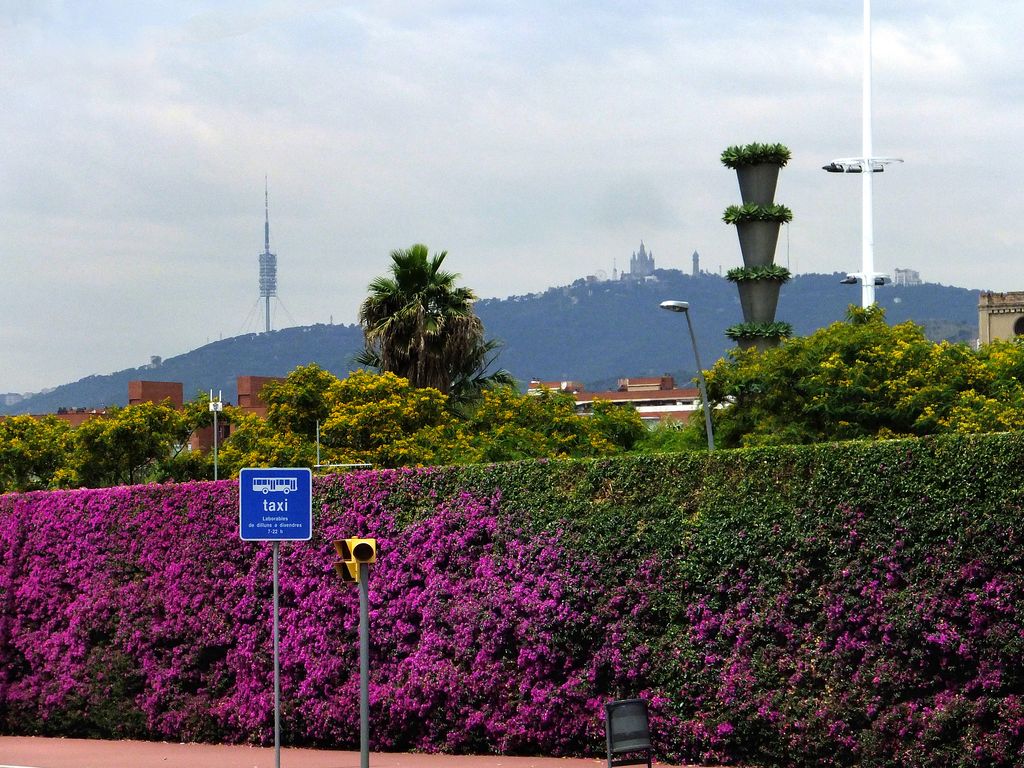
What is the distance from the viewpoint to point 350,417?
52.8 m

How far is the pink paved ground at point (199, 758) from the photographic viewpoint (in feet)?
56.1

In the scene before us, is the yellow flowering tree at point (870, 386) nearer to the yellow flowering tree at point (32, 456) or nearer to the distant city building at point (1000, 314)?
the yellow flowering tree at point (32, 456)

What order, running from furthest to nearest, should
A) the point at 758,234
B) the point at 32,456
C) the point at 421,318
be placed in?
the point at 32,456
the point at 758,234
the point at 421,318

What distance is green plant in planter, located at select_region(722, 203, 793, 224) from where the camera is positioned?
5641cm

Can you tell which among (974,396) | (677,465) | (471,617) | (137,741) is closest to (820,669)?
(677,465)

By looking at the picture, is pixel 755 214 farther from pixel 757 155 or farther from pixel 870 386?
pixel 870 386

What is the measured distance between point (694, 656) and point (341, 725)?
568cm

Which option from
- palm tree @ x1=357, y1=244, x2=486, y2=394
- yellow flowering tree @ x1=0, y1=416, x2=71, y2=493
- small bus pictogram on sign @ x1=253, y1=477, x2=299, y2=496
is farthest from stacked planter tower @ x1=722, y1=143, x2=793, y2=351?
small bus pictogram on sign @ x1=253, y1=477, x2=299, y2=496

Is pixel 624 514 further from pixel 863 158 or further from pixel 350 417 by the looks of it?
pixel 863 158

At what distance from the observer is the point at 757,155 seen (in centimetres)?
5578

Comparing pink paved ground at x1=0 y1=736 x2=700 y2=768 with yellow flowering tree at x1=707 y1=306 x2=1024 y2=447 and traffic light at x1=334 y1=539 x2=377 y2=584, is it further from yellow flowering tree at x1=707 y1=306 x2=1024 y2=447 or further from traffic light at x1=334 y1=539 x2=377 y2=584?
yellow flowering tree at x1=707 y1=306 x2=1024 y2=447

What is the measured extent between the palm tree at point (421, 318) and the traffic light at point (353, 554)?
36766 mm

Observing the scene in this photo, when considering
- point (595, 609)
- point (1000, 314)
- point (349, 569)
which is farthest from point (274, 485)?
point (1000, 314)

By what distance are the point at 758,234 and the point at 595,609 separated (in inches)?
1654
